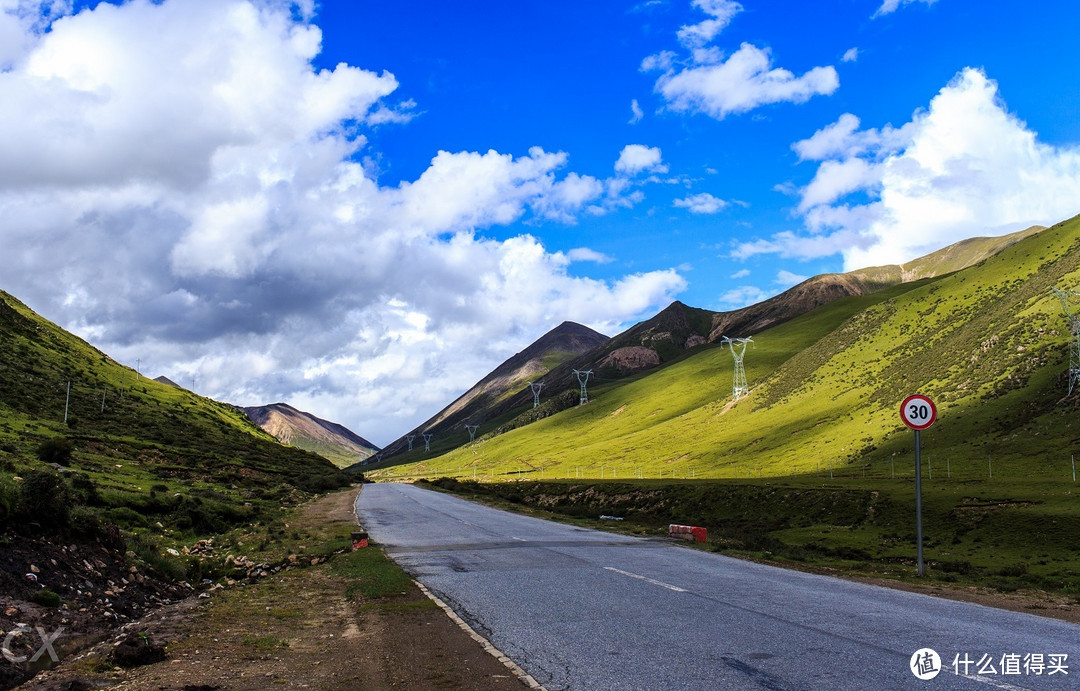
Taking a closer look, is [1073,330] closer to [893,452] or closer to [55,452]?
[893,452]

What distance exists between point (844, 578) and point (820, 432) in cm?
9476

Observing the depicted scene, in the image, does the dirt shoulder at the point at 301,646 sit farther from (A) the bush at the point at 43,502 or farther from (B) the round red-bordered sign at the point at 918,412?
(B) the round red-bordered sign at the point at 918,412

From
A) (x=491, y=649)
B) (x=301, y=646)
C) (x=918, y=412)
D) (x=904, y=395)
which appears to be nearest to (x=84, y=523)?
(x=301, y=646)

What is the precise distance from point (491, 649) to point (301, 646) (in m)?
3.20

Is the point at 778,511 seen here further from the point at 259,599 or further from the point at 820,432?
the point at 820,432

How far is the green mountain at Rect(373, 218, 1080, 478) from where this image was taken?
251ft

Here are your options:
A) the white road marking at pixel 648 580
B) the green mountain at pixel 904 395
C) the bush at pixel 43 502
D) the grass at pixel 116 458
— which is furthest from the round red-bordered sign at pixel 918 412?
the green mountain at pixel 904 395

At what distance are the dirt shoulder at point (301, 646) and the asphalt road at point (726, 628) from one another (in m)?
0.81

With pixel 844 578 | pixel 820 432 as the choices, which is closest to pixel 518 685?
pixel 844 578

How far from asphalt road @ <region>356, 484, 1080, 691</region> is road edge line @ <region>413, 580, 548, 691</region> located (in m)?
0.15

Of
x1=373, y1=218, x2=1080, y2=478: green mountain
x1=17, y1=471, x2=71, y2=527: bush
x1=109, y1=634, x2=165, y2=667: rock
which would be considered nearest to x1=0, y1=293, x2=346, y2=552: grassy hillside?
x1=17, y1=471, x2=71, y2=527: bush

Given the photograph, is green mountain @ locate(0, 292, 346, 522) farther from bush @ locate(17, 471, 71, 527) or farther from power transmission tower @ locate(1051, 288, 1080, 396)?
power transmission tower @ locate(1051, 288, 1080, 396)

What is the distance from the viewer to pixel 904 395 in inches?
3942

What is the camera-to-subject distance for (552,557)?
72.2ft
